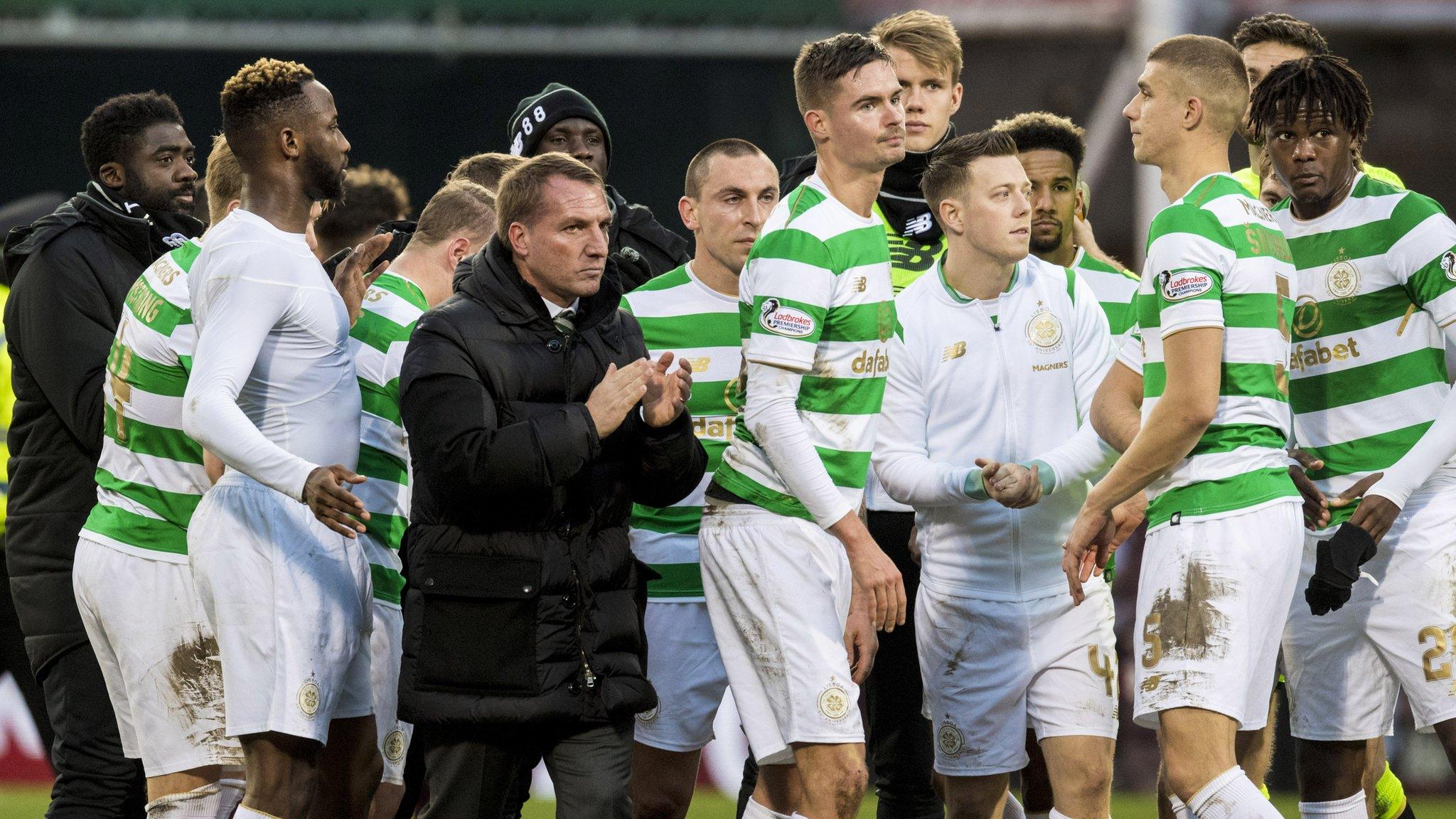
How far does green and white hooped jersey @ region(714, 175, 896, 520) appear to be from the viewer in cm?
438

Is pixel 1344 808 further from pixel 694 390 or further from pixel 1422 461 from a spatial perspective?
pixel 694 390

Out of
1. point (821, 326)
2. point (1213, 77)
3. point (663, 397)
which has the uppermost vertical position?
point (1213, 77)

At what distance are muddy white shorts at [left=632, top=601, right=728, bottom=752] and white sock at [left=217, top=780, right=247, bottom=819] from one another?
1209 mm

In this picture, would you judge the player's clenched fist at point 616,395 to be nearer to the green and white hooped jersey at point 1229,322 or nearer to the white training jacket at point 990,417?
the white training jacket at point 990,417

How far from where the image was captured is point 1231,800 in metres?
4.10

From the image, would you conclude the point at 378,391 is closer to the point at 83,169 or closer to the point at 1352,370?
the point at 1352,370

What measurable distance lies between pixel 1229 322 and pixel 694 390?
170 centimetres

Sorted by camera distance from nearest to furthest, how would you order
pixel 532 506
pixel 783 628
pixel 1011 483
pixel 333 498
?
pixel 333 498 < pixel 532 506 < pixel 783 628 < pixel 1011 483

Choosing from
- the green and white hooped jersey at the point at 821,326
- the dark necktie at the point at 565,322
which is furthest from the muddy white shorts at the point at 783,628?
the dark necktie at the point at 565,322

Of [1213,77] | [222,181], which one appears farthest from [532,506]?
[1213,77]

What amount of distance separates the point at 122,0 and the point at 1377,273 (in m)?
9.39

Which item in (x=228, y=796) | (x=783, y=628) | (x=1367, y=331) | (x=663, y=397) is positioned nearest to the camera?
(x=663, y=397)

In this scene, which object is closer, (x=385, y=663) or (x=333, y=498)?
(x=333, y=498)

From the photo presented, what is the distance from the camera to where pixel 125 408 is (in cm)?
453
